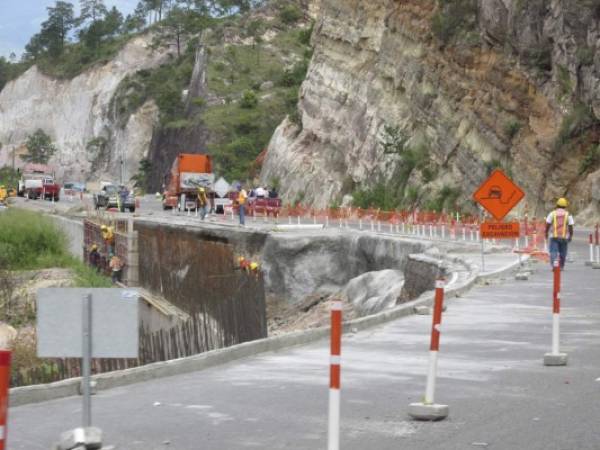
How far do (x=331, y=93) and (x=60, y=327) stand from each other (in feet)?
212

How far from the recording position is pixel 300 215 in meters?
59.4

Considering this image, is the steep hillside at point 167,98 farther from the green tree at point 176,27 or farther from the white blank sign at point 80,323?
the white blank sign at point 80,323

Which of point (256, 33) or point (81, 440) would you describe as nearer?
point (81, 440)

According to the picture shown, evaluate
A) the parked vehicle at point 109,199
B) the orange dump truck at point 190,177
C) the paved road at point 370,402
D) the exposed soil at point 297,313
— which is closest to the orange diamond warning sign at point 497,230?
the exposed soil at point 297,313

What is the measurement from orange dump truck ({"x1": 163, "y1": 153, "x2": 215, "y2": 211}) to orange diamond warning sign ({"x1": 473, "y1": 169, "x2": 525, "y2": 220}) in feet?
148

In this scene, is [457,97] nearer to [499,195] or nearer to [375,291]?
[375,291]

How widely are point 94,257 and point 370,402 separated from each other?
41802 mm

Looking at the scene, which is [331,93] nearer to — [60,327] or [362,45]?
[362,45]

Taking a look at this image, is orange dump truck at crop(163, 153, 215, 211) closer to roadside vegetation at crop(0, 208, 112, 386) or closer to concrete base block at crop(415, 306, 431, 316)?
roadside vegetation at crop(0, 208, 112, 386)

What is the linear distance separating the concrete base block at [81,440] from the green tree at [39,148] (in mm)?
141503

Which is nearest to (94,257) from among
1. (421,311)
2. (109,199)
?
(109,199)

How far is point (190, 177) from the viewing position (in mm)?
72312

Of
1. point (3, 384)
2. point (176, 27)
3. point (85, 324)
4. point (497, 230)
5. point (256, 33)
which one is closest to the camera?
point (3, 384)

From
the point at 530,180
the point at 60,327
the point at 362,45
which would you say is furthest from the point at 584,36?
the point at 60,327
